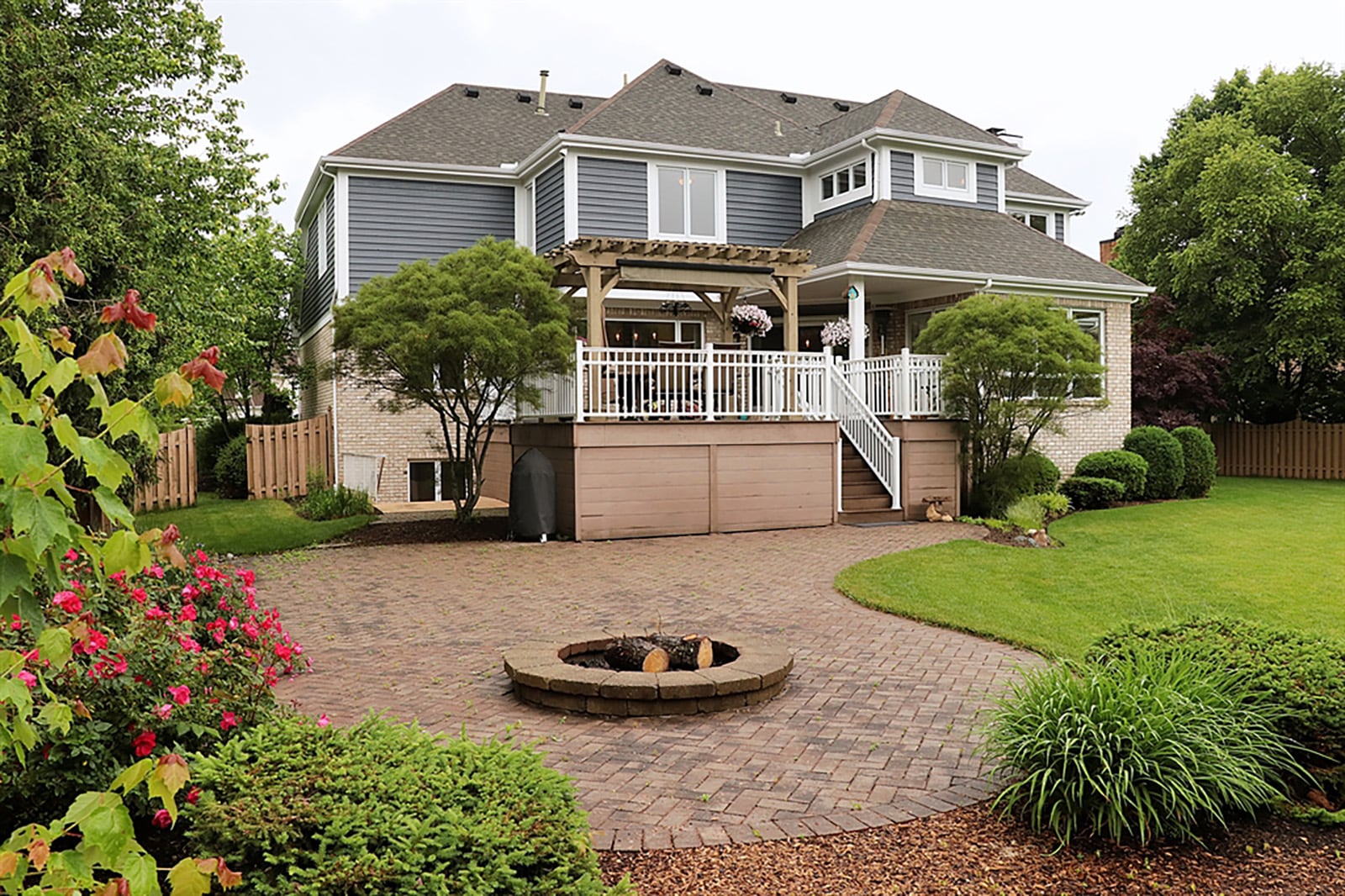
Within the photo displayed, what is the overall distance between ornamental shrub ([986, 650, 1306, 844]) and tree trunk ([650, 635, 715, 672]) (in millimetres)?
2412

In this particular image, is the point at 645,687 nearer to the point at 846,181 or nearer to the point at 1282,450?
the point at 846,181

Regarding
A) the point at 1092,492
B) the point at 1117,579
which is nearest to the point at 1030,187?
the point at 1092,492

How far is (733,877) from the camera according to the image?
4.19 m

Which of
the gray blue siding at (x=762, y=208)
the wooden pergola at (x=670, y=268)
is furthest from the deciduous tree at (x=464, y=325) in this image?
the gray blue siding at (x=762, y=208)

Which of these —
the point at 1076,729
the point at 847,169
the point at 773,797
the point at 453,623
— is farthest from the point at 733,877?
the point at 847,169

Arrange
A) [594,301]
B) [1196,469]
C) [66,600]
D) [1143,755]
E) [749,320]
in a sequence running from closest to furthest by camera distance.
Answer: [66,600] < [1143,755] < [594,301] < [749,320] < [1196,469]

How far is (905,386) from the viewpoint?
17.6 m

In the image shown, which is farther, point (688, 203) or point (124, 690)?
point (688, 203)

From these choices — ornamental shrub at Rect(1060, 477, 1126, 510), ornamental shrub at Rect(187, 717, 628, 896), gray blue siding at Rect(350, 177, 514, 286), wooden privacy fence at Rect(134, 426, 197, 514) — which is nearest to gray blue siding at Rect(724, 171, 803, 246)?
gray blue siding at Rect(350, 177, 514, 286)

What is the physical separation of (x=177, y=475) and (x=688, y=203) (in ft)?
39.3

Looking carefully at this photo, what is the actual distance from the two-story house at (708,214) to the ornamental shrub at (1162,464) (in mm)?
1346

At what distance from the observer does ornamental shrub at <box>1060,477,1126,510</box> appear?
61.4 ft

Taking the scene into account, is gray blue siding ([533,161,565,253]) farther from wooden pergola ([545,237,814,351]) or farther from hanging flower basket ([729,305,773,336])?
hanging flower basket ([729,305,773,336])

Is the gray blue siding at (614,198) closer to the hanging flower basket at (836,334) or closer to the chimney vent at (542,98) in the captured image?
the hanging flower basket at (836,334)
